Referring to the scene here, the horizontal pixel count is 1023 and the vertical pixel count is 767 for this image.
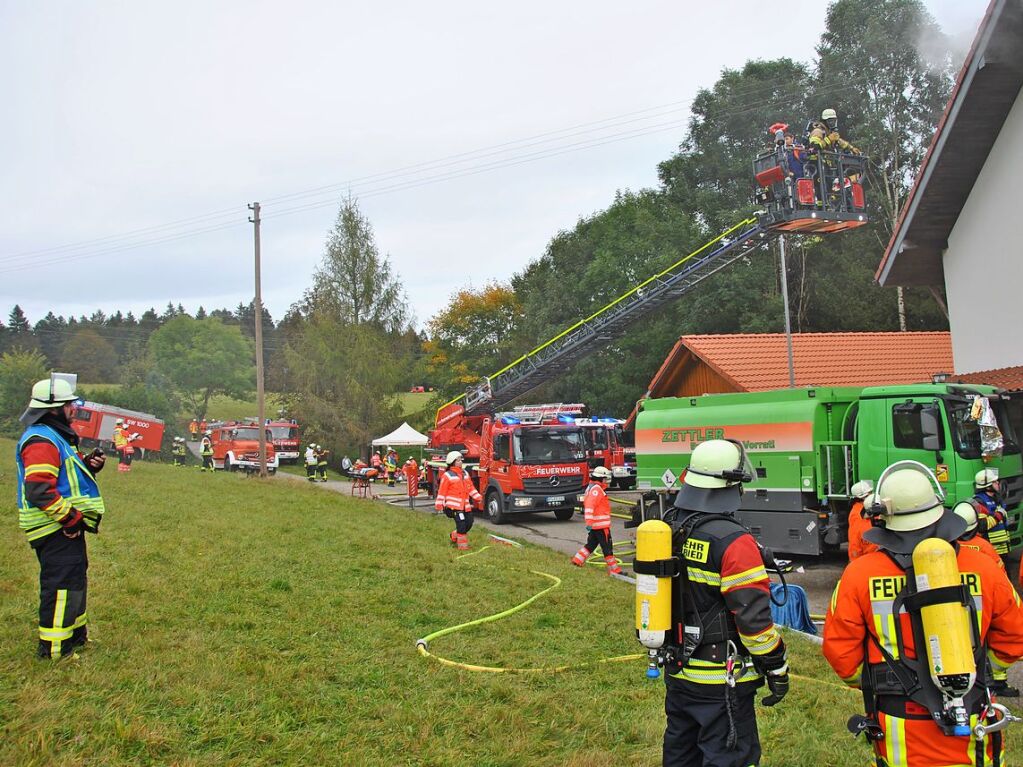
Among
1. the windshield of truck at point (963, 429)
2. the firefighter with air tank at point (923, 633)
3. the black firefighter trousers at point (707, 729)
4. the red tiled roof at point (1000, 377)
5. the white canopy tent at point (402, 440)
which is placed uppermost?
the red tiled roof at point (1000, 377)

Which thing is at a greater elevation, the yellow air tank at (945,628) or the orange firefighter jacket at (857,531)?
the yellow air tank at (945,628)

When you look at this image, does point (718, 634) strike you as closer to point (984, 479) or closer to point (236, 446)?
point (984, 479)

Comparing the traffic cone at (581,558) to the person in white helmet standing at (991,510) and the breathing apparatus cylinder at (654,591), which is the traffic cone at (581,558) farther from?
the breathing apparatus cylinder at (654,591)

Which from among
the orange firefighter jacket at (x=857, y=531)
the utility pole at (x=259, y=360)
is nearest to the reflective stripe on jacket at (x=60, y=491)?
the orange firefighter jacket at (x=857, y=531)

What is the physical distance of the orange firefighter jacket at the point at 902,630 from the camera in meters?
2.88

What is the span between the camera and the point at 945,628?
9.08 feet

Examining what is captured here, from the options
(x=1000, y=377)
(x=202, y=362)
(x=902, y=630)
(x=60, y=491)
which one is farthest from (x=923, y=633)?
(x=202, y=362)

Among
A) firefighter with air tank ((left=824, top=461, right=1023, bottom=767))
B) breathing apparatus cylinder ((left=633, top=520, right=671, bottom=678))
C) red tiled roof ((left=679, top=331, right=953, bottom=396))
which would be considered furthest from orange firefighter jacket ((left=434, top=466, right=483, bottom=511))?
firefighter with air tank ((left=824, top=461, right=1023, bottom=767))

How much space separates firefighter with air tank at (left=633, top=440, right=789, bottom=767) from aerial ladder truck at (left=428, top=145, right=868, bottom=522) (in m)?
12.1

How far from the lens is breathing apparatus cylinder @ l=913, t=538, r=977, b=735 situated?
2.74 metres

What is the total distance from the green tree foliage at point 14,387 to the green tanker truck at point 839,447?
42.7 metres

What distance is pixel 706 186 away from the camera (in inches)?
1357

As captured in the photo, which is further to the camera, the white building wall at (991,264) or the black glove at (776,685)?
the white building wall at (991,264)

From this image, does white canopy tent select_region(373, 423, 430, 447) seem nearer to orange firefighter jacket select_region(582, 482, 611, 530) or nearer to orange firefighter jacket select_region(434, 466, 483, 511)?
orange firefighter jacket select_region(434, 466, 483, 511)
